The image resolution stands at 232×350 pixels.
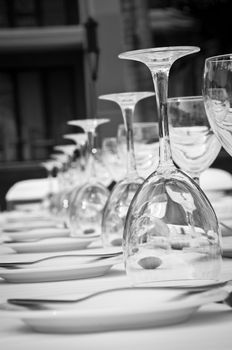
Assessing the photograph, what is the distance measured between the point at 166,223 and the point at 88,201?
549mm

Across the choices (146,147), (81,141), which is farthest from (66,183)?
(146,147)

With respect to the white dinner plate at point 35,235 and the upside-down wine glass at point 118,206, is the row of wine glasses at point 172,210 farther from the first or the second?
the white dinner plate at point 35,235

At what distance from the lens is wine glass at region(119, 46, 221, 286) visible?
66cm

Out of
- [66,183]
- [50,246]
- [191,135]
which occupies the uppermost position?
[191,135]

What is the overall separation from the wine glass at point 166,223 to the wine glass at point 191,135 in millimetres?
212

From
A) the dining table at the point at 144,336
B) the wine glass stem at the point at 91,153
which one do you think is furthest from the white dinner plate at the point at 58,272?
the wine glass stem at the point at 91,153

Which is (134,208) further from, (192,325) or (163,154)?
(192,325)

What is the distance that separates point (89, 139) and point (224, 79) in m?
0.63

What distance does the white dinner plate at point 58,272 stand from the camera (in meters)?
0.69

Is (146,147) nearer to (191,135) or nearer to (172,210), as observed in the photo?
(191,135)

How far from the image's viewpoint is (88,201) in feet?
4.03

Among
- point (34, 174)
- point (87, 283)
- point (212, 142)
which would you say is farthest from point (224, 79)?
point (34, 174)

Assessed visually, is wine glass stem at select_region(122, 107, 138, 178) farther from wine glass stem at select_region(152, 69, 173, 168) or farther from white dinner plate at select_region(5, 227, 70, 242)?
white dinner plate at select_region(5, 227, 70, 242)

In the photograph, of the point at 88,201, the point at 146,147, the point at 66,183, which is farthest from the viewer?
the point at 66,183
